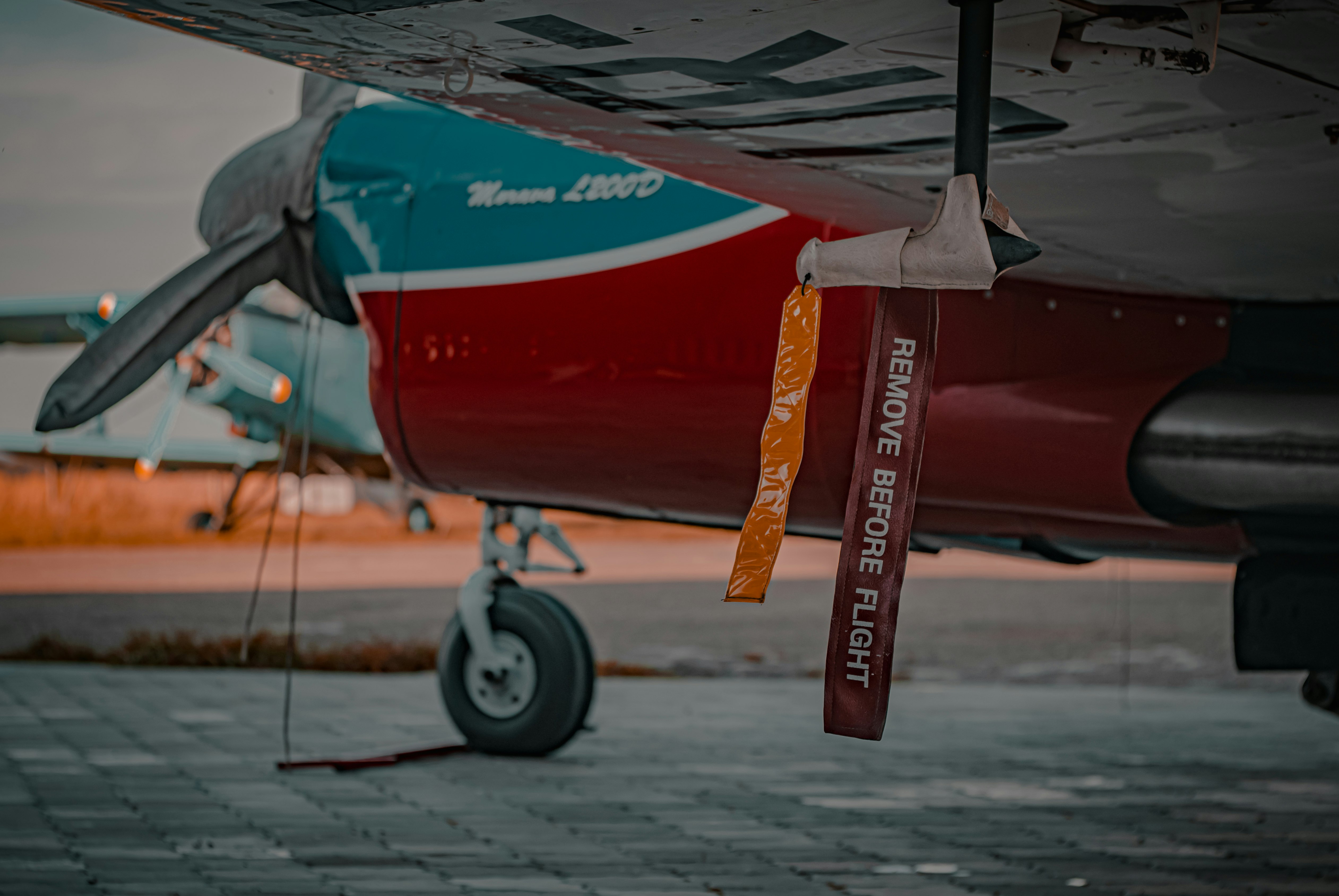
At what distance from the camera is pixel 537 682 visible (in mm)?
4910

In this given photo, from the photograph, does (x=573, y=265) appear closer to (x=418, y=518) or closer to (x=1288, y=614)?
(x=1288, y=614)

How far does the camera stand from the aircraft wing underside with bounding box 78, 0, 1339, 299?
189 cm

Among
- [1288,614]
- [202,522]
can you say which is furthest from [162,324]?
[202,522]

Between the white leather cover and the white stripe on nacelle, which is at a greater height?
the white stripe on nacelle

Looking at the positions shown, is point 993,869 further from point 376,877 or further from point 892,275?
point 892,275

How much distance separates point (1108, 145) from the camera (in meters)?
2.37

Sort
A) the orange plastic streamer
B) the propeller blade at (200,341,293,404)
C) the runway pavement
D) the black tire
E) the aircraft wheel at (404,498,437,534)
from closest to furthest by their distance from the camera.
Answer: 1. the orange plastic streamer
2. the black tire
3. the runway pavement
4. the propeller blade at (200,341,293,404)
5. the aircraft wheel at (404,498,437,534)

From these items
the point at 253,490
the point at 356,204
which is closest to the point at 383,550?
the point at 253,490

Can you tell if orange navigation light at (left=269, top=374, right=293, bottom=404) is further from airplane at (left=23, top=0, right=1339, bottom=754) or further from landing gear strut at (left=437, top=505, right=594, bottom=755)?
landing gear strut at (left=437, top=505, right=594, bottom=755)

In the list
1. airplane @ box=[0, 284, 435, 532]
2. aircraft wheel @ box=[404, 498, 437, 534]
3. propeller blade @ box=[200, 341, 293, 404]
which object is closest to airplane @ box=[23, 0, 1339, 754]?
aircraft wheel @ box=[404, 498, 437, 534]

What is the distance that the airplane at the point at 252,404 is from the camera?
623 inches

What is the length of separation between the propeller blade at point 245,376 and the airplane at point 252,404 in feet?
0.05

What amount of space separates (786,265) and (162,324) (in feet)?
6.06

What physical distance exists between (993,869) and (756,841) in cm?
65
